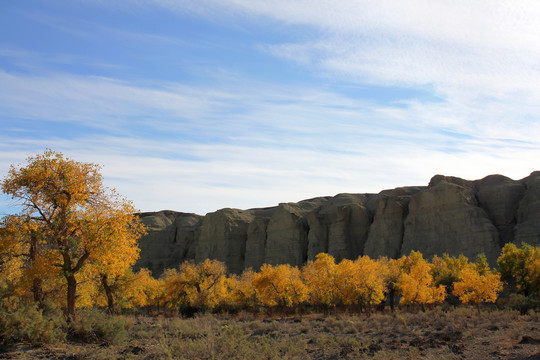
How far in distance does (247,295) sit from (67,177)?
4057 cm

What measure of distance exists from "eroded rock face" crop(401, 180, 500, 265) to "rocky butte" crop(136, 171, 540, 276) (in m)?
0.13

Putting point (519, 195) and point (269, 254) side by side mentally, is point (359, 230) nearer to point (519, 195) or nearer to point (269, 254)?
point (269, 254)

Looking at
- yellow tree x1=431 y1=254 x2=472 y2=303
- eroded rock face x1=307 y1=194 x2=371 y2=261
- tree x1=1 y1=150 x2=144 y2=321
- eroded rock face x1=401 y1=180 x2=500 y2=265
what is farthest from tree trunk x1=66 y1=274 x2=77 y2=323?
eroded rock face x1=307 y1=194 x2=371 y2=261

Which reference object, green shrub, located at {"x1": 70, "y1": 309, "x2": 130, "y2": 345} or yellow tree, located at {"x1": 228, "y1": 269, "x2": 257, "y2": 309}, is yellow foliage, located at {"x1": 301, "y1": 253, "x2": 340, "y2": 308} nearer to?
yellow tree, located at {"x1": 228, "y1": 269, "x2": 257, "y2": 309}

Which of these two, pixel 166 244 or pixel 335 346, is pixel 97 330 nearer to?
pixel 335 346

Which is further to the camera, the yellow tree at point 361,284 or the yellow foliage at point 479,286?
the yellow tree at point 361,284

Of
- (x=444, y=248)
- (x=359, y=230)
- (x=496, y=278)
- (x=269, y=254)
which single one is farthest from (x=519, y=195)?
(x=269, y=254)

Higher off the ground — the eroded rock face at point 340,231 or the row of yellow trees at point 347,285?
the eroded rock face at point 340,231

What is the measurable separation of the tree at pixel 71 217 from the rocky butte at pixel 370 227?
5812cm

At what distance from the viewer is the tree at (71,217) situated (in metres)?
19.7

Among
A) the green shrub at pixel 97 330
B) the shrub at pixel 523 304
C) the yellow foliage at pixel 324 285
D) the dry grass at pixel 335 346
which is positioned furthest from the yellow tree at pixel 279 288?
the green shrub at pixel 97 330

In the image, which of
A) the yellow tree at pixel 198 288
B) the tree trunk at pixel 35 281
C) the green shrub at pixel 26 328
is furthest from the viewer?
the yellow tree at pixel 198 288

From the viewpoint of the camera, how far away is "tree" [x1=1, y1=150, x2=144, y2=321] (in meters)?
19.7

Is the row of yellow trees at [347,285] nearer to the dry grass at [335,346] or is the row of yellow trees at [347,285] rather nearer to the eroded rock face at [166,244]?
the dry grass at [335,346]
